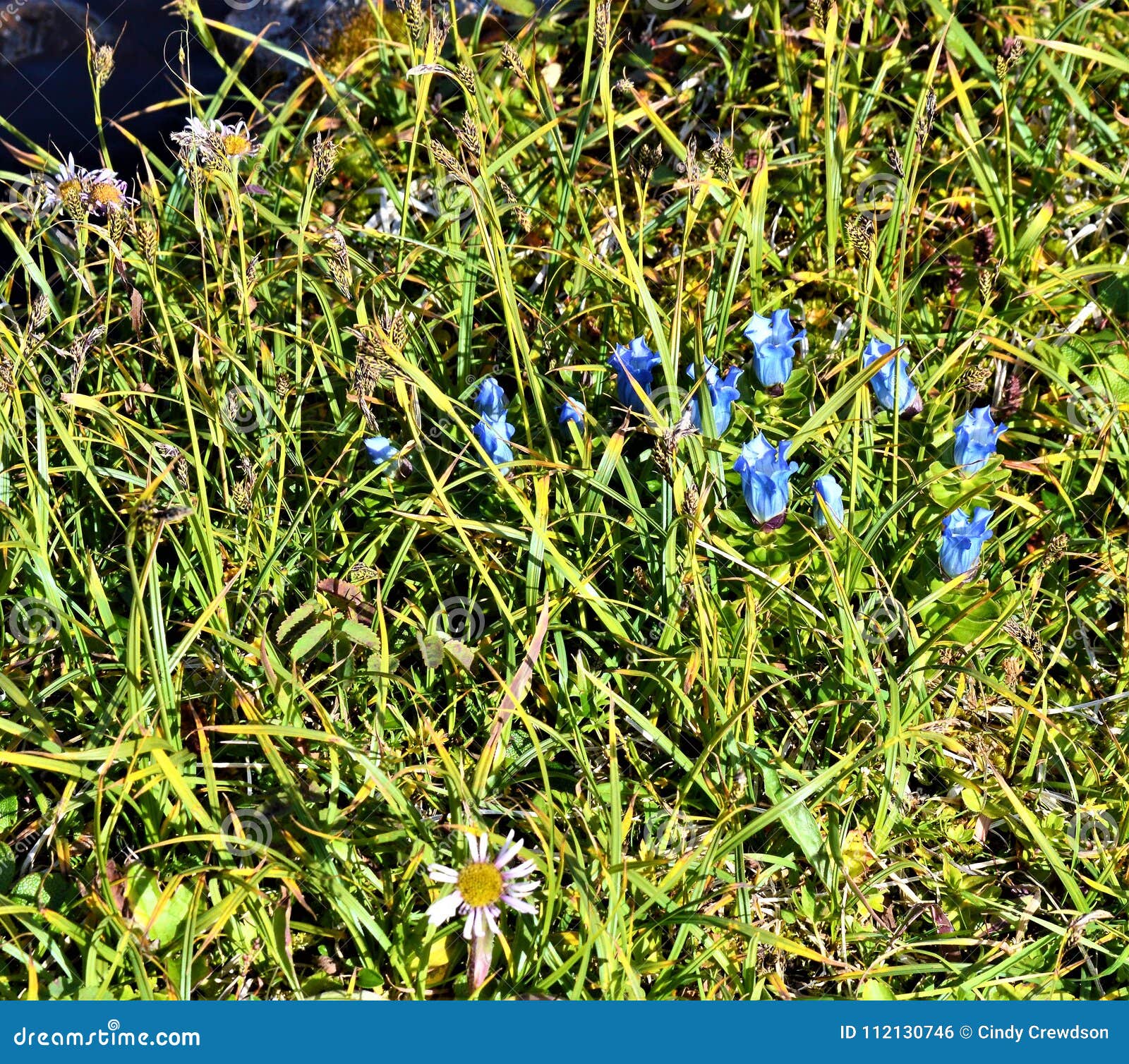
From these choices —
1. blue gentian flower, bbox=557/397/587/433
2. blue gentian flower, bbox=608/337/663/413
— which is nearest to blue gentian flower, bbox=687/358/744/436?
blue gentian flower, bbox=608/337/663/413

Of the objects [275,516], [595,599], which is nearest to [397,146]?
[275,516]

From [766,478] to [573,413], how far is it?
430 mm

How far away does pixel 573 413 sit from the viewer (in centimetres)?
229

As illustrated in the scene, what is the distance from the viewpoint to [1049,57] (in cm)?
279

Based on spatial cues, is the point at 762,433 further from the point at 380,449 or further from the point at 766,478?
the point at 380,449

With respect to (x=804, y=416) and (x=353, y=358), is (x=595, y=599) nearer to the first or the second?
(x=804, y=416)

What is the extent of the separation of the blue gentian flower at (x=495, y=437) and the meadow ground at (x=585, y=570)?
0.02 metres

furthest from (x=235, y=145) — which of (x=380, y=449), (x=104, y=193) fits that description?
(x=380, y=449)

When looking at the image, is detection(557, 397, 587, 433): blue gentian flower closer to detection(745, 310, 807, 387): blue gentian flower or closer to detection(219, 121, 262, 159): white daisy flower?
detection(745, 310, 807, 387): blue gentian flower

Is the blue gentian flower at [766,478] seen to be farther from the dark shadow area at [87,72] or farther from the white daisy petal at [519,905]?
the dark shadow area at [87,72]

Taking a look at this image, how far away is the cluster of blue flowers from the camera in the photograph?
6.86 feet

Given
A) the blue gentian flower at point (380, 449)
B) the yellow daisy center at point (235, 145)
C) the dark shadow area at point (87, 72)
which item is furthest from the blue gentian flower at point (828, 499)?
the dark shadow area at point (87, 72)

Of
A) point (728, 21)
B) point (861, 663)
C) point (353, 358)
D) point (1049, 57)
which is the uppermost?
point (728, 21)

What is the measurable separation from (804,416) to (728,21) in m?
1.32
